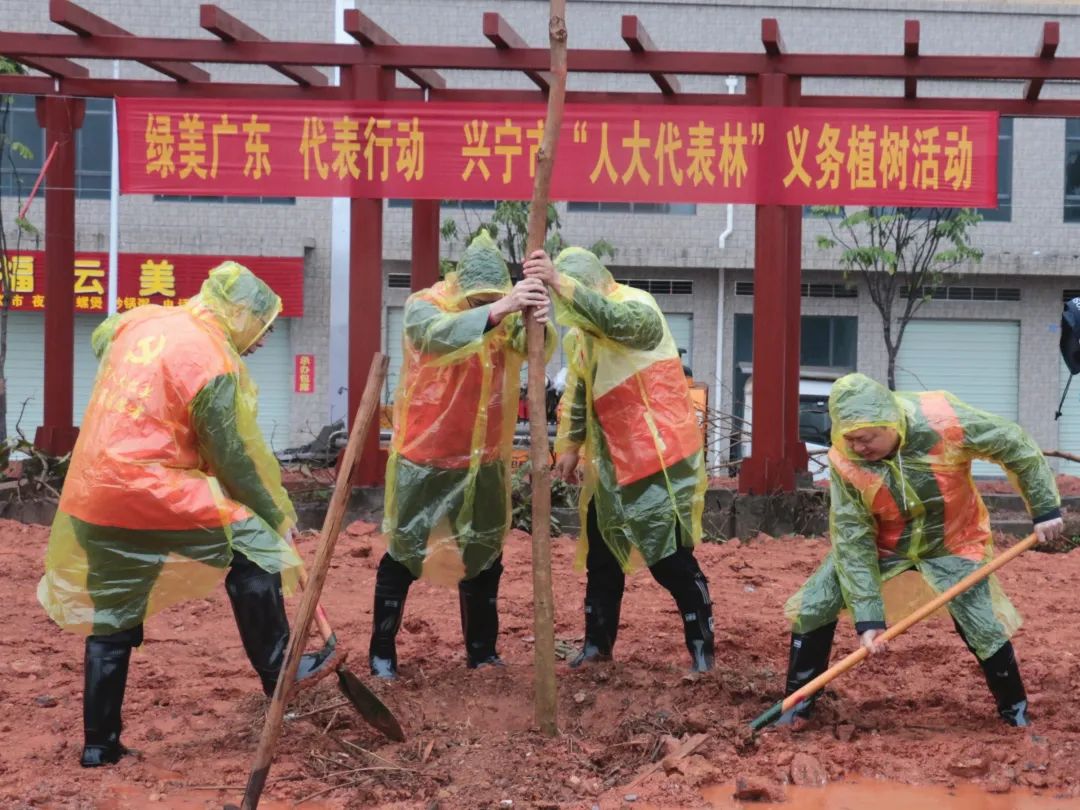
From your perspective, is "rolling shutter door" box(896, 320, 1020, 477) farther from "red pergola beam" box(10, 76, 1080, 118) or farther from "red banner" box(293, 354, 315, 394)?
"red pergola beam" box(10, 76, 1080, 118)

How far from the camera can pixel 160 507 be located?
442 cm

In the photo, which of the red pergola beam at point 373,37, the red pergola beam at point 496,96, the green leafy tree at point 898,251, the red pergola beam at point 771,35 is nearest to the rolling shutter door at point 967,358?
the green leafy tree at point 898,251

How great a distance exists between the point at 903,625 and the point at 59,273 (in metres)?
7.46

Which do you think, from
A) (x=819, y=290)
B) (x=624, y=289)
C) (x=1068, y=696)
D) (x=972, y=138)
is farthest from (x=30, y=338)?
(x=1068, y=696)

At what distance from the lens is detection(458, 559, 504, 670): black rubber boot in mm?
5766

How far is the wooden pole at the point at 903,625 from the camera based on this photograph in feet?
15.4

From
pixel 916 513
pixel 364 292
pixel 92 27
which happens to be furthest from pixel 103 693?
pixel 92 27

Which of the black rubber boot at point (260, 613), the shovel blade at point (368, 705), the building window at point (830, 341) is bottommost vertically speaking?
the shovel blade at point (368, 705)

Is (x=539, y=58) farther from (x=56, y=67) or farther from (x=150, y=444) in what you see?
(x=150, y=444)

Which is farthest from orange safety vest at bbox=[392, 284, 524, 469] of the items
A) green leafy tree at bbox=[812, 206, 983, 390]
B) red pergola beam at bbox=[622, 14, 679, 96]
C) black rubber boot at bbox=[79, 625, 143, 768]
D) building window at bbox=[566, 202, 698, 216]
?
building window at bbox=[566, 202, 698, 216]

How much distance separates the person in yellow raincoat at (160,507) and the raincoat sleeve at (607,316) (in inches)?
47.2

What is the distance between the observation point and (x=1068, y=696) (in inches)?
210

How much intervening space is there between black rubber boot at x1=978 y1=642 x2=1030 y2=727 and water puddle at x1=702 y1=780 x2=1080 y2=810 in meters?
0.58

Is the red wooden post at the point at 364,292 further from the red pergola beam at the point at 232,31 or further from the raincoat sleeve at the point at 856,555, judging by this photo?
the raincoat sleeve at the point at 856,555
